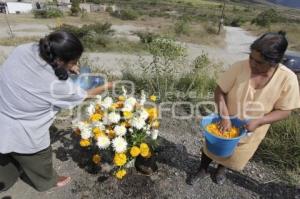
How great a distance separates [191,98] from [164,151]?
4.91 feet

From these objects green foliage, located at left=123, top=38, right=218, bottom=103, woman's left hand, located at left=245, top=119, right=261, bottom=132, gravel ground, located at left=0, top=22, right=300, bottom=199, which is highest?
woman's left hand, located at left=245, top=119, right=261, bottom=132

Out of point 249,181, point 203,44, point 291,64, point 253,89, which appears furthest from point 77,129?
point 203,44

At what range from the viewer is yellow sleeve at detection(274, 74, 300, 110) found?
2166 mm

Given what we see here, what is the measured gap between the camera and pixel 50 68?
2.10m

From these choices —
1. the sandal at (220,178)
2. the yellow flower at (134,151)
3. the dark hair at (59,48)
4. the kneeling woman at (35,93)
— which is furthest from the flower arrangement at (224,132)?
the dark hair at (59,48)

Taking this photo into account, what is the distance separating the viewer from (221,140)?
2.26 m

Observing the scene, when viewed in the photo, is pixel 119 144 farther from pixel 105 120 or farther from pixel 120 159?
pixel 105 120

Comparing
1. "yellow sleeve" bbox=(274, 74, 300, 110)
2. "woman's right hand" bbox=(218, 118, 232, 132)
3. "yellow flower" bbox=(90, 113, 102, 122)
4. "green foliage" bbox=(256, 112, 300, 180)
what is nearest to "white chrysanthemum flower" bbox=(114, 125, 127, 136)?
"yellow flower" bbox=(90, 113, 102, 122)

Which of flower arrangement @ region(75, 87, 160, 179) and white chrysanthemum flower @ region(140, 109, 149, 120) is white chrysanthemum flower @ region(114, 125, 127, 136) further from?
white chrysanthemum flower @ region(140, 109, 149, 120)

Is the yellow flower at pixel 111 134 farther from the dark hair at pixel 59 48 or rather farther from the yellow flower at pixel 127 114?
the dark hair at pixel 59 48

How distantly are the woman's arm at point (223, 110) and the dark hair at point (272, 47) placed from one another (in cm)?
54

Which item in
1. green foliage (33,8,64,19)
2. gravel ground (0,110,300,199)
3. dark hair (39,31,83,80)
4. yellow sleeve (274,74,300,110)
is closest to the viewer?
dark hair (39,31,83,80)

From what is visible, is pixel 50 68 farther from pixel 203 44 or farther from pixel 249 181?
pixel 203 44

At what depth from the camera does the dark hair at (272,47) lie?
6.57 feet
